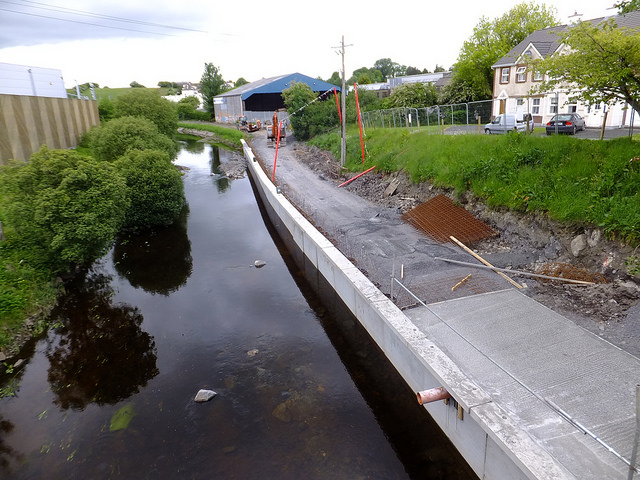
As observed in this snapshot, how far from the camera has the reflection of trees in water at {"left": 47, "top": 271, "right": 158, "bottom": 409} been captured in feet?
32.1

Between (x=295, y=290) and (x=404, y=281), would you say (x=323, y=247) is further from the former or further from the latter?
(x=404, y=281)

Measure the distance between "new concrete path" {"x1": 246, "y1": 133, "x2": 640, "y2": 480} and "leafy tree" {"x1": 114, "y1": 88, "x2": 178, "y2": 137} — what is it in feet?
89.8

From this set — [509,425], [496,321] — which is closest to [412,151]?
[496,321]

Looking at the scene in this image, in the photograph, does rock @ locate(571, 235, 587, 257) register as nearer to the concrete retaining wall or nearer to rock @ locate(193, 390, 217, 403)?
rock @ locate(193, 390, 217, 403)

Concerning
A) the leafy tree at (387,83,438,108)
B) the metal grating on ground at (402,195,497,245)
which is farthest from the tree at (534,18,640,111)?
the leafy tree at (387,83,438,108)

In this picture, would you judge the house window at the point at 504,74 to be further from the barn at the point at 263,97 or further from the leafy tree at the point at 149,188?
the leafy tree at the point at 149,188

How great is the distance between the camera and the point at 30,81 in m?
32.8

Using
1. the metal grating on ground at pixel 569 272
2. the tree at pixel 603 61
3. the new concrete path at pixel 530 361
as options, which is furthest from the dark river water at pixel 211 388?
the tree at pixel 603 61

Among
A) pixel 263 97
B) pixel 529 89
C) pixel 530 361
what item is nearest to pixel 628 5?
pixel 530 361

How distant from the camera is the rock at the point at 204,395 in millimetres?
9252

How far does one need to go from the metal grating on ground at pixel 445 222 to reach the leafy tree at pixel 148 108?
2611cm

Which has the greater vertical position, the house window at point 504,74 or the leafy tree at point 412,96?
the house window at point 504,74

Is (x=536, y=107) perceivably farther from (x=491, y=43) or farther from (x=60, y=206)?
(x=60, y=206)

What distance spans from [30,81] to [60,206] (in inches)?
1071
